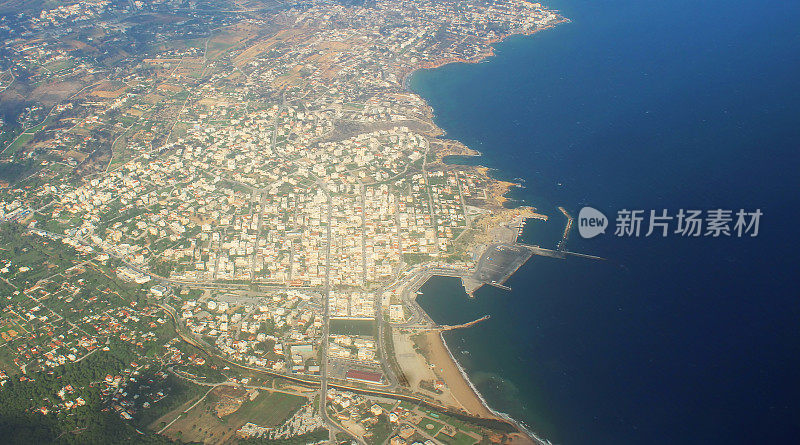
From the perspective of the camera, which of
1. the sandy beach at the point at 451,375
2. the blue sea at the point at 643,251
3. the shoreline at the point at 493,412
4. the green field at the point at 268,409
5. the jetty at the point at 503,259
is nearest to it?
the shoreline at the point at 493,412

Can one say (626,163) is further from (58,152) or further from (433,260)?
(58,152)

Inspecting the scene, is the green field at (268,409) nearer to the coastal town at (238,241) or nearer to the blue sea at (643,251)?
the coastal town at (238,241)

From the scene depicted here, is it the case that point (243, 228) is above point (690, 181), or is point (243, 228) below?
below

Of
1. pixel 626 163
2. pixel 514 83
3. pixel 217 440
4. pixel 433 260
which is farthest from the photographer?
pixel 514 83

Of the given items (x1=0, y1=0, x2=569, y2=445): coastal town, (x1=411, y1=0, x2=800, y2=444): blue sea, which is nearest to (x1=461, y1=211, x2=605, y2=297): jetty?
(x1=0, y1=0, x2=569, y2=445): coastal town

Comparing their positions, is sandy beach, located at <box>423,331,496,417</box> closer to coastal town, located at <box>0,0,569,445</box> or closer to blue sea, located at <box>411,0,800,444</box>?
coastal town, located at <box>0,0,569,445</box>

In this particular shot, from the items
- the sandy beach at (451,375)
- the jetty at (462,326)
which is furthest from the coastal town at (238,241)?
the jetty at (462,326)

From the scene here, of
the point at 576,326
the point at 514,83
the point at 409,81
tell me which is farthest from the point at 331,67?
the point at 576,326
